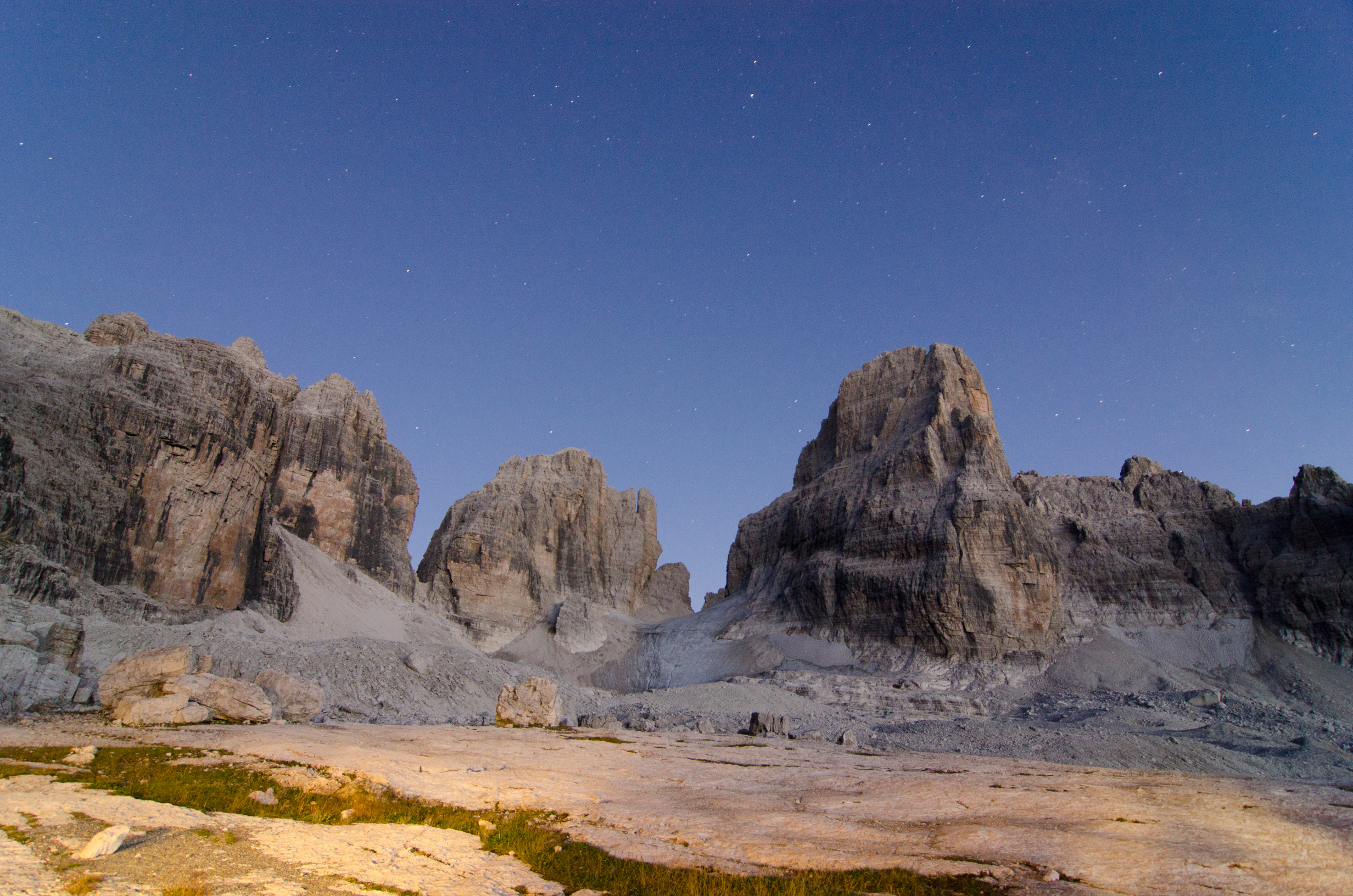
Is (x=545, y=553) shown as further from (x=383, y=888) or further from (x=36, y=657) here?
(x=383, y=888)

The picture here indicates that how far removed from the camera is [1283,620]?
5469 cm

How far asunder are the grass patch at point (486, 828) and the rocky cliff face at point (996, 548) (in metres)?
51.3

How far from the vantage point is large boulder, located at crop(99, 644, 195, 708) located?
19.9 meters

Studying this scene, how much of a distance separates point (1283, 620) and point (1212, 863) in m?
64.7

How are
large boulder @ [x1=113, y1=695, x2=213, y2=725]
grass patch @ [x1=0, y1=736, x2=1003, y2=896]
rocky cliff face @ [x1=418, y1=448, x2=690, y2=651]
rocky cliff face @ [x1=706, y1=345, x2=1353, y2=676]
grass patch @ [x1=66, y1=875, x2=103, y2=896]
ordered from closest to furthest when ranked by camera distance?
grass patch @ [x1=66, y1=875, x2=103, y2=896] → grass patch @ [x1=0, y1=736, x2=1003, y2=896] → large boulder @ [x1=113, y1=695, x2=213, y2=725] → rocky cliff face @ [x1=706, y1=345, x2=1353, y2=676] → rocky cliff face @ [x1=418, y1=448, x2=690, y2=651]

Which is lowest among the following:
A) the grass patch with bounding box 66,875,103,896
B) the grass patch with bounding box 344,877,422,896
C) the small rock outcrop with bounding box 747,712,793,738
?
the small rock outcrop with bounding box 747,712,793,738

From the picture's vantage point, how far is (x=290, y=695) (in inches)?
960

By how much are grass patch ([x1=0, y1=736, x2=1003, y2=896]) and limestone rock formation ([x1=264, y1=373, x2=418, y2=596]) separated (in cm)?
5516

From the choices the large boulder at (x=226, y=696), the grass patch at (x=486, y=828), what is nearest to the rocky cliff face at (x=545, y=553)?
the large boulder at (x=226, y=696)

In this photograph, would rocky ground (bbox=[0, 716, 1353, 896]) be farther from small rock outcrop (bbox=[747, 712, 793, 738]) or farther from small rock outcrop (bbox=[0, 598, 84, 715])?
small rock outcrop (bbox=[747, 712, 793, 738])

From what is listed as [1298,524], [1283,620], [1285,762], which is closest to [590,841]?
[1285,762]

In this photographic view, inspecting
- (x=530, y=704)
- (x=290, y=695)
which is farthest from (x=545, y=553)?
(x=290, y=695)

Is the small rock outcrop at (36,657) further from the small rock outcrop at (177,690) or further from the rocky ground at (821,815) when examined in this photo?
the rocky ground at (821,815)

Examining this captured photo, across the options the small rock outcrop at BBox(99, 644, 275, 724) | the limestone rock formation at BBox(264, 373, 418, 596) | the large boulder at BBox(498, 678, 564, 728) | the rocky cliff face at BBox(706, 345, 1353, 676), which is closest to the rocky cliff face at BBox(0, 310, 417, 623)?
the small rock outcrop at BBox(99, 644, 275, 724)
